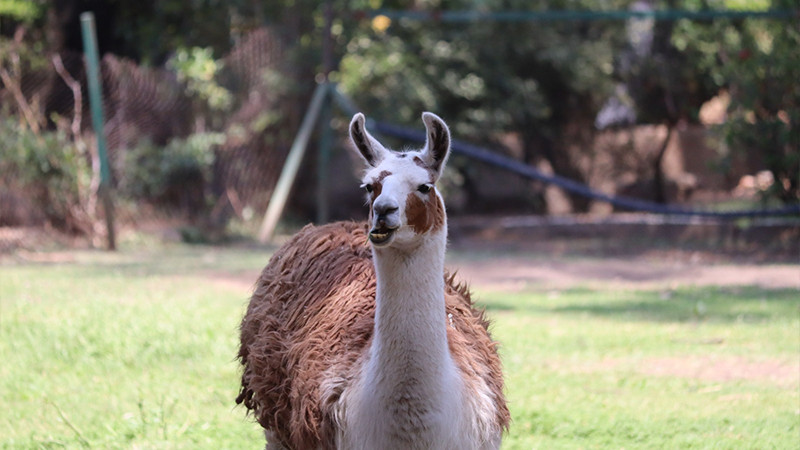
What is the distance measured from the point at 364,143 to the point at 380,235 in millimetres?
563

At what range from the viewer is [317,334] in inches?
146

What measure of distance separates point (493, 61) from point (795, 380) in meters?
10.4

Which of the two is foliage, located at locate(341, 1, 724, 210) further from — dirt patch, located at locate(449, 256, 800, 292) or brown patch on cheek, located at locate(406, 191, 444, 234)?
brown patch on cheek, located at locate(406, 191, 444, 234)

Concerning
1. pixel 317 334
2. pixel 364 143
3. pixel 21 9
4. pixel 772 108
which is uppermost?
pixel 21 9

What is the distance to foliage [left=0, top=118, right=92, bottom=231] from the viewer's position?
36.2ft

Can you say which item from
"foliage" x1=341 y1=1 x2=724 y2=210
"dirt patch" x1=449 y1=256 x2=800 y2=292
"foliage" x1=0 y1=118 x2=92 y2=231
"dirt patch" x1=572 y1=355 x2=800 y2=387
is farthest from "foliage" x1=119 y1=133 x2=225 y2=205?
"dirt patch" x1=572 y1=355 x2=800 y2=387

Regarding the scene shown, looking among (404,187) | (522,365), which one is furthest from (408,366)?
(522,365)


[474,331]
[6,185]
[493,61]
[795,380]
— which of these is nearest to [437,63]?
[493,61]

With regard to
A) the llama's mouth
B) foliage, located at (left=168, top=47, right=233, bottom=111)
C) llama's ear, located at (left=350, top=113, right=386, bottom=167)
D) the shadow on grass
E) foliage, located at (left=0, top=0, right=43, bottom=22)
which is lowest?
the shadow on grass

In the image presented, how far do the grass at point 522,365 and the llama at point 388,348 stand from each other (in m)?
0.85

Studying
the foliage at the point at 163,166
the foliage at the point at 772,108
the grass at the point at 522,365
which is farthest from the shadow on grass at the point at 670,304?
the foliage at the point at 163,166

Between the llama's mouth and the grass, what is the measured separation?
59.8 inches

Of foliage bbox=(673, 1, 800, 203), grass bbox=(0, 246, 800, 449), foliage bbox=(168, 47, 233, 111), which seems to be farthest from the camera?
foliage bbox=(168, 47, 233, 111)

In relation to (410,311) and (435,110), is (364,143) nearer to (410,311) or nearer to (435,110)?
(410,311)
